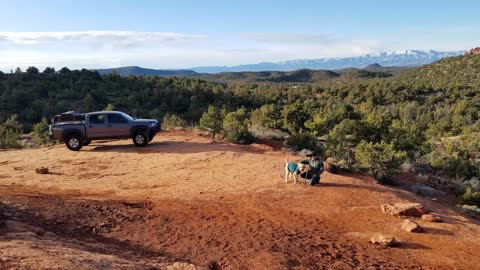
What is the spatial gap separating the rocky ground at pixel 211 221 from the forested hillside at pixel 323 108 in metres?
4.63

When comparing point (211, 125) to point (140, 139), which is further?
point (211, 125)

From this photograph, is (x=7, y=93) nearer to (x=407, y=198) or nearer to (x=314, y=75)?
(x=407, y=198)

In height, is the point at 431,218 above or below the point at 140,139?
below

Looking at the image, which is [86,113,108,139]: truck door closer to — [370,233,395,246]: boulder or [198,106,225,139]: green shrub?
[198,106,225,139]: green shrub

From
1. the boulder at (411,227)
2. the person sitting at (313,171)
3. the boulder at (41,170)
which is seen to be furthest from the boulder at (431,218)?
the boulder at (41,170)

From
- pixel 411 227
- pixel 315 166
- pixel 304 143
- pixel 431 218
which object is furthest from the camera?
pixel 304 143

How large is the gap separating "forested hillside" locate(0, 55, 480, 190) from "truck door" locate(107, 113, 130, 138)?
795cm

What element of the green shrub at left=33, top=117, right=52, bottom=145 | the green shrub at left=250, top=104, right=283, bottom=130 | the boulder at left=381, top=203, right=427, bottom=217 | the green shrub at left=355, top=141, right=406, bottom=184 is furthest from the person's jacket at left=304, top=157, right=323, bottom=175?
the green shrub at left=33, top=117, right=52, bottom=145

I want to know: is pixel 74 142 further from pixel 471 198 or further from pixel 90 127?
pixel 471 198

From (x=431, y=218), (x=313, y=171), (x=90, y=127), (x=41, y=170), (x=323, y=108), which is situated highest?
(x=90, y=127)

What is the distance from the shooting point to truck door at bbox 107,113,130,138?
1691cm

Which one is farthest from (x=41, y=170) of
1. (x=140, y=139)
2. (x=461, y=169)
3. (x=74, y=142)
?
(x=461, y=169)

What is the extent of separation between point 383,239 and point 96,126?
12572 mm

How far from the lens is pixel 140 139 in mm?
17328
